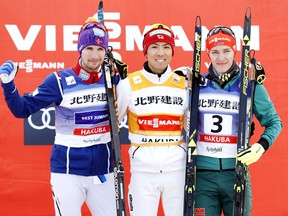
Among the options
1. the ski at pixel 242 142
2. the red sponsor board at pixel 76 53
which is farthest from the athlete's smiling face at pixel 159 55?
the red sponsor board at pixel 76 53

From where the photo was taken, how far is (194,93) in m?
3.07

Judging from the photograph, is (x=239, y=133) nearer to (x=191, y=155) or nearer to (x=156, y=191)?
(x=191, y=155)

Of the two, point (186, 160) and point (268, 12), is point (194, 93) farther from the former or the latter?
point (268, 12)

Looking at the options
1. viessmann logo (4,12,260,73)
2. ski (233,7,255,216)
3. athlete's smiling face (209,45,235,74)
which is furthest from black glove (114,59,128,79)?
viessmann logo (4,12,260,73)

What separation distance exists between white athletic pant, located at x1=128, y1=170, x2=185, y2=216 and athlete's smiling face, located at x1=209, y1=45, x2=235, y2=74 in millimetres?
693

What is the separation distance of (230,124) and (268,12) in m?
1.50

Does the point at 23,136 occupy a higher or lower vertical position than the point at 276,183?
higher

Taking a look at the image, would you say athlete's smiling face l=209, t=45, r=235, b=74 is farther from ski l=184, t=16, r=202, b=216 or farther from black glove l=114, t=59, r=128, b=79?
black glove l=114, t=59, r=128, b=79

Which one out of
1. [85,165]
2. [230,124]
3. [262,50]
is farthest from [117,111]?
[262,50]

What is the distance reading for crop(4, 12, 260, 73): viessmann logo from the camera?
4.00 meters

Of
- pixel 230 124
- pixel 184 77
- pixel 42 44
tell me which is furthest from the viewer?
pixel 42 44

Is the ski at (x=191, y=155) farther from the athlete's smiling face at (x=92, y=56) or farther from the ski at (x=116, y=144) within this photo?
the athlete's smiling face at (x=92, y=56)

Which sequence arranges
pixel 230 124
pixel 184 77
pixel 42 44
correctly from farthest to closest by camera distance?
1. pixel 42 44
2. pixel 184 77
3. pixel 230 124

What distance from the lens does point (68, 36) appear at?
4051 millimetres
